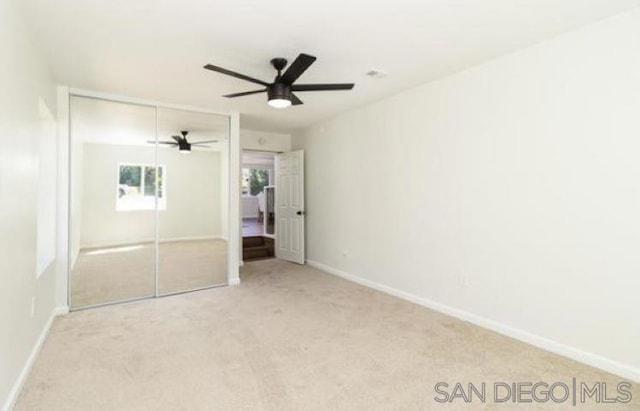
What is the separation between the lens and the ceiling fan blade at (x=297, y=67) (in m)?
2.42

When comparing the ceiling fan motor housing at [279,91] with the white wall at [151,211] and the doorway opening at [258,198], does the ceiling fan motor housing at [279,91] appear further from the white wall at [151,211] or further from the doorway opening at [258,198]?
the doorway opening at [258,198]

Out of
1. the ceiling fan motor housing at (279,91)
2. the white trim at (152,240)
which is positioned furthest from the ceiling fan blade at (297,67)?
the white trim at (152,240)

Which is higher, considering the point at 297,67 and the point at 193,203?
the point at 297,67

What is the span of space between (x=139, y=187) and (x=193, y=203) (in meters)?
0.72

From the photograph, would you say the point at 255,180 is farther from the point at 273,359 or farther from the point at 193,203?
the point at 273,359

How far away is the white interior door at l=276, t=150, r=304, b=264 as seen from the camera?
611 centimetres

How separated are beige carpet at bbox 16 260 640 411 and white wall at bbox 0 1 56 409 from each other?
0.94ft

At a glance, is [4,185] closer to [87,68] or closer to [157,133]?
[87,68]

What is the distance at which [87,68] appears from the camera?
10.6ft

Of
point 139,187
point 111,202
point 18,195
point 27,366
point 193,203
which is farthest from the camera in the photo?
point 193,203

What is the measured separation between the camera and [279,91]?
292cm

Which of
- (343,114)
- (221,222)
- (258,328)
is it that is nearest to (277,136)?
(343,114)

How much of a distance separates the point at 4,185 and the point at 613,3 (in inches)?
162

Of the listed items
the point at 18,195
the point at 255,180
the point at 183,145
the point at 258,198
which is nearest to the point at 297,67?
the point at 18,195
